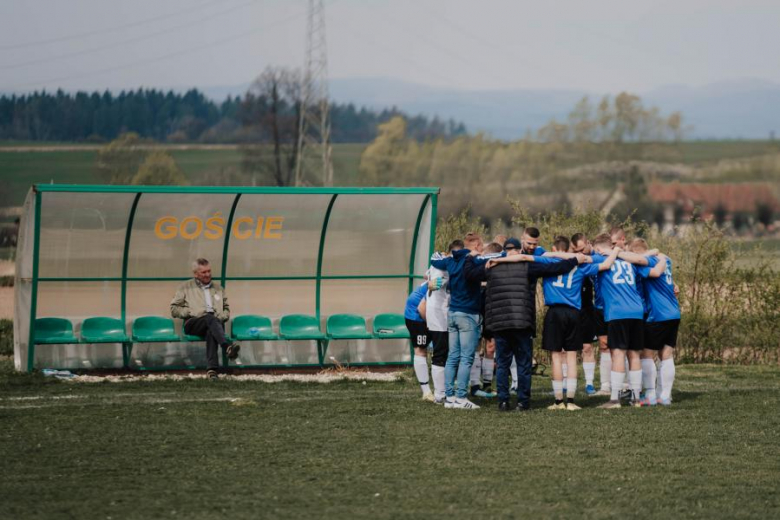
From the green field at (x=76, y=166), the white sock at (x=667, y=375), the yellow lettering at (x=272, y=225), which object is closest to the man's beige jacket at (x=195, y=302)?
the yellow lettering at (x=272, y=225)

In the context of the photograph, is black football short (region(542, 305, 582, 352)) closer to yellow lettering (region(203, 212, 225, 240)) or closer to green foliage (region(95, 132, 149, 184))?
yellow lettering (region(203, 212, 225, 240))

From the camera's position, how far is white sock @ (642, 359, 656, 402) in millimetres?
11391

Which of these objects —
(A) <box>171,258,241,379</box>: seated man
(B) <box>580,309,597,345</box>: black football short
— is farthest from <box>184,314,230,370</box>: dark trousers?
(B) <box>580,309,597,345</box>: black football short

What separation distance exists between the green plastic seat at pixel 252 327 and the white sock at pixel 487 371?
322 cm

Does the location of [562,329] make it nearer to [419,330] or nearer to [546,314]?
[546,314]

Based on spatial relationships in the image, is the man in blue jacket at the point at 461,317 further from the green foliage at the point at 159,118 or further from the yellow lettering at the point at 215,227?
the green foliage at the point at 159,118

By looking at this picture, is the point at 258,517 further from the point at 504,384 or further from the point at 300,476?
the point at 504,384

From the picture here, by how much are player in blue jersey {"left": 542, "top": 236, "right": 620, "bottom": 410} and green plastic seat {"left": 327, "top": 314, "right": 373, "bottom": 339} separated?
4404 mm

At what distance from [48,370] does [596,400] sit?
6784 millimetres

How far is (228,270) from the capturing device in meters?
15.5

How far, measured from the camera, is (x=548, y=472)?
7984 mm

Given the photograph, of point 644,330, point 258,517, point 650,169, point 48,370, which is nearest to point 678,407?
point 644,330

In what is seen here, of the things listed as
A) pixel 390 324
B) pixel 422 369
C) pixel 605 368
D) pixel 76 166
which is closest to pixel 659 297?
pixel 605 368

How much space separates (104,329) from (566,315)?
6.55 meters
